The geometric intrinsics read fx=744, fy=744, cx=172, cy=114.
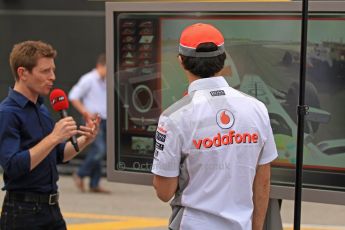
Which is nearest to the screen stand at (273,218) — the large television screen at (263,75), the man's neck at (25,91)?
the large television screen at (263,75)

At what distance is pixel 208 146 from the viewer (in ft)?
10.1

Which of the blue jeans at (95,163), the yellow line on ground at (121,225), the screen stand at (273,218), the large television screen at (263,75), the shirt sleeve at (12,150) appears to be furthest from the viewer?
the blue jeans at (95,163)

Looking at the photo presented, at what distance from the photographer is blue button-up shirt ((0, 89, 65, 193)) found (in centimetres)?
383

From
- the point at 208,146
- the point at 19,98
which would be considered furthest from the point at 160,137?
the point at 19,98

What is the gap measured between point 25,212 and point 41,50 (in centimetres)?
88

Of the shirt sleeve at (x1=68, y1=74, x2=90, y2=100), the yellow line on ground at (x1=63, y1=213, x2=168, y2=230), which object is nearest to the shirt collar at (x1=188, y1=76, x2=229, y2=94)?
the yellow line on ground at (x1=63, y1=213, x2=168, y2=230)

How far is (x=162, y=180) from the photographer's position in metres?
3.15

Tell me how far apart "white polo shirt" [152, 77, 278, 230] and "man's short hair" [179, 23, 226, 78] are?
0.05 meters

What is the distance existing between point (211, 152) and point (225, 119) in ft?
0.49

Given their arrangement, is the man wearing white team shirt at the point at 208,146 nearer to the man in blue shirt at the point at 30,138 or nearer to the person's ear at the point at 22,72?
the man in blue shirt at the point at 30,138

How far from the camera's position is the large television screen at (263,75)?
12.8ft

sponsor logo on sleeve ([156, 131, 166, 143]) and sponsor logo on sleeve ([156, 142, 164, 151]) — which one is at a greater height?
sponsor logo on sleeve ([156, 131, 166, 143])

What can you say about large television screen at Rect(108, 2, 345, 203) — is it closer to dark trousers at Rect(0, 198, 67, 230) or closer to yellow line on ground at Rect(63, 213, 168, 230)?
dark trousers at Rect(0, 198, 67, 230)

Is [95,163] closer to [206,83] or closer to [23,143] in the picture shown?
[23,143]
